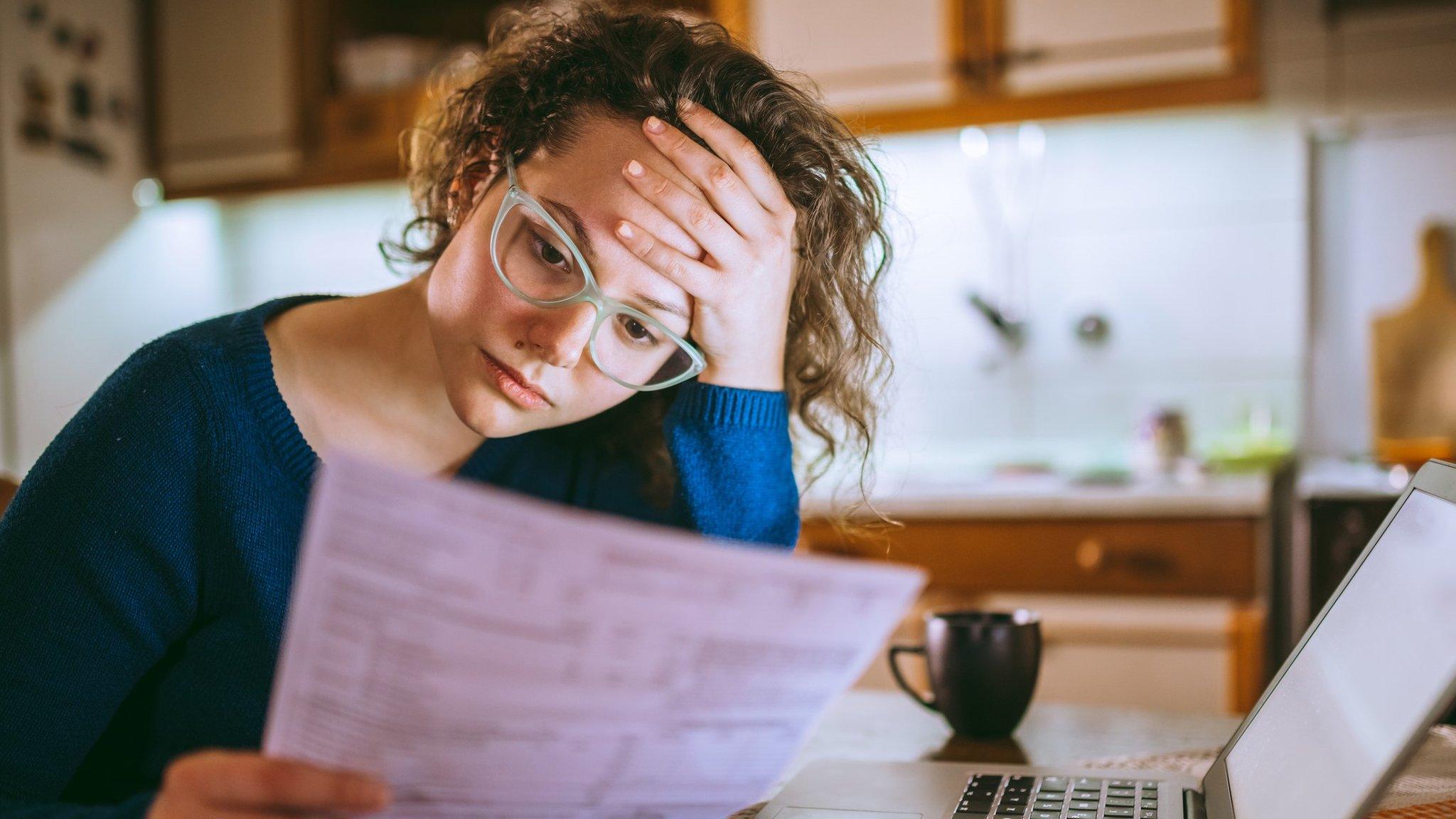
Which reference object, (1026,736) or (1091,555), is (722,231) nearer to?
(1026,736)

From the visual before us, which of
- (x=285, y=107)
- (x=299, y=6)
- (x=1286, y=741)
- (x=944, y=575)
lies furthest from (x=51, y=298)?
(x=1286, y=741)

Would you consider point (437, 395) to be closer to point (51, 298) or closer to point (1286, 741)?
point (1286, 741)

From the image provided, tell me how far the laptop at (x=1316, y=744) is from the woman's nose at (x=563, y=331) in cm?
33

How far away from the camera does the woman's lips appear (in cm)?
83

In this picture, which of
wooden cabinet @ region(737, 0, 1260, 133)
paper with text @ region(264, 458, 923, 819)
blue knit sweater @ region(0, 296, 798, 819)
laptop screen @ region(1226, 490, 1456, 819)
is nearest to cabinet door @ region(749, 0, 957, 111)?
wooden cabinet @ region(737, 0, 1260, 133)

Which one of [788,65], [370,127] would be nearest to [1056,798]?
[788,65]

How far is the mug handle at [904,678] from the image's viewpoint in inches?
→ 36.1

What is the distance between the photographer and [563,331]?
2.63 feet

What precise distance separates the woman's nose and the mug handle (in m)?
0.35

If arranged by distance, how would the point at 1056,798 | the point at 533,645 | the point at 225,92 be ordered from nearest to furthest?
the point at 533,645 < the point at 1056,798 < the point at 225,92

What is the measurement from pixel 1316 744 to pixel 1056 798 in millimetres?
179

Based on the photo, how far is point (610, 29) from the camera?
3.13 ft

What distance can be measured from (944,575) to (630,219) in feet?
4.70

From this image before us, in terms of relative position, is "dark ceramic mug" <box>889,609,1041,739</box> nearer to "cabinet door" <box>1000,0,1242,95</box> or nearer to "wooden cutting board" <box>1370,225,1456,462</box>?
"cabinet door" <box>1000,0,1242,95</box>
